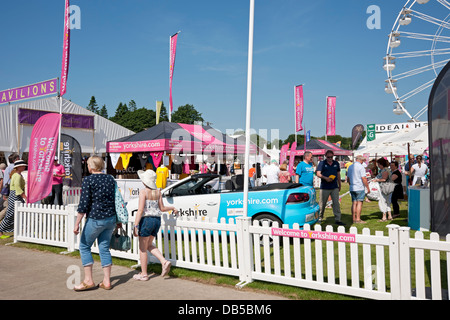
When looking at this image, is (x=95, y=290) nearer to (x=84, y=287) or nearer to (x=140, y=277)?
(x=84, y=287)

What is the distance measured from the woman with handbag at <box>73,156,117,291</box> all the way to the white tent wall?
18477 mm

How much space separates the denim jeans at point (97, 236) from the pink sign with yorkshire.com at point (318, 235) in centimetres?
213

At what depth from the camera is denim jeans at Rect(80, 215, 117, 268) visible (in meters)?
4.39

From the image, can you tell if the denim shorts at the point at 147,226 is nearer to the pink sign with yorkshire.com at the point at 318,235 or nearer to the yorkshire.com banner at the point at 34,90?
the pink sign with yorkshire.com at the point at 318,235

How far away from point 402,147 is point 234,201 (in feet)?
30.5

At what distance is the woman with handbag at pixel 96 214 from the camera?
4383mm

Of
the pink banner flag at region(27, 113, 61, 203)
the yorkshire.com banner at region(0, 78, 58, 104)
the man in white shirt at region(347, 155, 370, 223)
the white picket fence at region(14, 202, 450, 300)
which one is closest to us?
the white picket fence at region(14, 202, 450, 300)

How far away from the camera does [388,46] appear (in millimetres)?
21141

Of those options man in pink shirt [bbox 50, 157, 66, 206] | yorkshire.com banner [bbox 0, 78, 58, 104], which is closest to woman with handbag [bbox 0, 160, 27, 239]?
man in pink shirt [bbox 50, 157, 66, 206]

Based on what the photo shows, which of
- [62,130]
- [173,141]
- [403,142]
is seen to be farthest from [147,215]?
[62,130]

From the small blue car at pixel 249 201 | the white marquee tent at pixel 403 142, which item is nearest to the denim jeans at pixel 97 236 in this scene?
the small blue car at pixel 249 201

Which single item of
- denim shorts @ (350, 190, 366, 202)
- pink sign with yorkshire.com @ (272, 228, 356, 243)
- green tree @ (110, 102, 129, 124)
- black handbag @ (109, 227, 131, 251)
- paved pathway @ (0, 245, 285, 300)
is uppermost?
green tree @ (110, 102, 129, 124)

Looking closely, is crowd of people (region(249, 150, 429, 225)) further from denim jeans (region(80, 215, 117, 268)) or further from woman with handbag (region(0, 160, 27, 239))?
woman with handbag (region(0, 160, 27, 239))
